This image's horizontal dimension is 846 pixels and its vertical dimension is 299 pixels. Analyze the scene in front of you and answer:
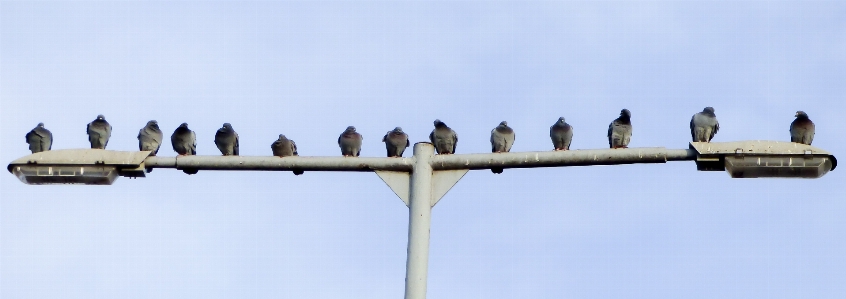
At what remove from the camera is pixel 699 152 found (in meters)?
10.1

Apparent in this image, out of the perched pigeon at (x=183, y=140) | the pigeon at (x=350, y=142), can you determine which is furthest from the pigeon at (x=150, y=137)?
the pigeon at (x=350, y=142)

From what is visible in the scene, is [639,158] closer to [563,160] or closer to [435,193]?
[563,160]

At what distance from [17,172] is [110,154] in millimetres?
710

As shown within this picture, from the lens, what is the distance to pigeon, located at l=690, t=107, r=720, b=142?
16516 mm

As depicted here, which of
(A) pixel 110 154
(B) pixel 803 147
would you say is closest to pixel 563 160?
(B) pixel 803 147

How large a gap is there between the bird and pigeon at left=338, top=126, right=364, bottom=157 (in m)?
1.74

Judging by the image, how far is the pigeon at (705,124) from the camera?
1652cm

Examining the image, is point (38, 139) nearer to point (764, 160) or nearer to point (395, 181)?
point (395, 181)

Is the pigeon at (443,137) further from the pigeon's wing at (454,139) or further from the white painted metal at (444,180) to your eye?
the white painted metal at (444,180)

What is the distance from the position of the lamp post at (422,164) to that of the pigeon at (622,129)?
625 cm

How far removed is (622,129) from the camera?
1694cm

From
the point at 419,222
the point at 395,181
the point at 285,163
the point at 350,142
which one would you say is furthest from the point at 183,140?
the point at 419,222

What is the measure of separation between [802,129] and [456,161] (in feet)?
26.4

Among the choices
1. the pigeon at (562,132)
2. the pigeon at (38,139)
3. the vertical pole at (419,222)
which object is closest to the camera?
the vertical pole at (419,222)
